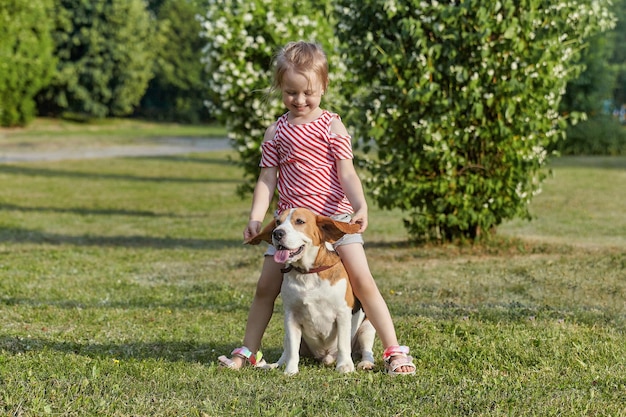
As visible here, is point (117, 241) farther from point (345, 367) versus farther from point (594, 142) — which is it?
point (594, 142)

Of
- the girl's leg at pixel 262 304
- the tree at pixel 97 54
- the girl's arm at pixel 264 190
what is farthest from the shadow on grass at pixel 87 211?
the tree at pixel 97 54

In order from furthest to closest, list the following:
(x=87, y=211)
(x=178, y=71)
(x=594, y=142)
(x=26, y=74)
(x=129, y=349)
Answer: (x=178, y=71) < (x=26, y=74) < (x=594, y=142) < (x=87, y=211) < (x=129, y=349)

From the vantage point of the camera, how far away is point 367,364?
213 inches

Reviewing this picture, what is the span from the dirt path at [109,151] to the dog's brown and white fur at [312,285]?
2659cm

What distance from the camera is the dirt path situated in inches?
1252

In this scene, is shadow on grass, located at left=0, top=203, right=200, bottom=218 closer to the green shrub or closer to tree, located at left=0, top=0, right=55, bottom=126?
the green shrub

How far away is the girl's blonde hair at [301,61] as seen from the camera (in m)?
5.09

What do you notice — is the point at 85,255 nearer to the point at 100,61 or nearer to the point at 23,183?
the point at 23,183

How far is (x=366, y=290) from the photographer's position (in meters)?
5.34

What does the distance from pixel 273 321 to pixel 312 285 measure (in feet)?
7.38

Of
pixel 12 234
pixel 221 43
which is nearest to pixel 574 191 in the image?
pixel 221 43

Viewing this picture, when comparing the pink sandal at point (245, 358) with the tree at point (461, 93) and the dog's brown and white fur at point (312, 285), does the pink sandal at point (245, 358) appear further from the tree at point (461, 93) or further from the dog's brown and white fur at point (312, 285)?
the tree at point (461, 93)

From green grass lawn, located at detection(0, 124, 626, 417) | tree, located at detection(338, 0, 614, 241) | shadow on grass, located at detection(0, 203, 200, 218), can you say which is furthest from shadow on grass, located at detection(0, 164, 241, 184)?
tree, located at detection(338, 0, 614, 241)

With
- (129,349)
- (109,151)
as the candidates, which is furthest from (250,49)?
(109,151)
